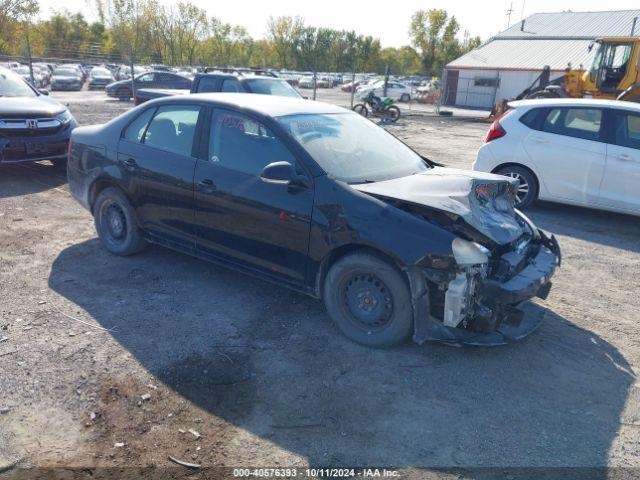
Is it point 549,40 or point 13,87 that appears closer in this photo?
point 13,87

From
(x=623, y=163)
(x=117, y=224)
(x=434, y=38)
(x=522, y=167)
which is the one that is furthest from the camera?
(x=434, y=38)

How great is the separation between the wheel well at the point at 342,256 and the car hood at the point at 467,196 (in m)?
0.40

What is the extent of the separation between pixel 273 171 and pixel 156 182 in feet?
5.06

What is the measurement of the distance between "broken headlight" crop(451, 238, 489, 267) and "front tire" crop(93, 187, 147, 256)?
3240mm

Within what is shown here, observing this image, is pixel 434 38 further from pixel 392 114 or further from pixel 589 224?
pixel 589 224

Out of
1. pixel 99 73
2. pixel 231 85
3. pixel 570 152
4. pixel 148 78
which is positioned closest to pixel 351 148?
pixel 570 152

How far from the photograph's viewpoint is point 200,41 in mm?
54906

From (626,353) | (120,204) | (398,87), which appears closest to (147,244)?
(120,204)

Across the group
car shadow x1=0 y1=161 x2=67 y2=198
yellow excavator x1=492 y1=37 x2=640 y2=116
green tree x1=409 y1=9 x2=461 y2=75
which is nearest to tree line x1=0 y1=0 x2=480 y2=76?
green tree x1=409 y1=9 x2=461 y2=75

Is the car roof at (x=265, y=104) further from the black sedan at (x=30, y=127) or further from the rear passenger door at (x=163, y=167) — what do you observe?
the black sedan at (x=30, y=127)

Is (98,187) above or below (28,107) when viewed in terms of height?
below

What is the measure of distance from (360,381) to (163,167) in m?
2.68

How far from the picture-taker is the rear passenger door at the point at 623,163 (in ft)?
22.7

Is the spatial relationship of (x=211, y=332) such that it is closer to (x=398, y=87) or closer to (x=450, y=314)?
(x=450, y=314)
